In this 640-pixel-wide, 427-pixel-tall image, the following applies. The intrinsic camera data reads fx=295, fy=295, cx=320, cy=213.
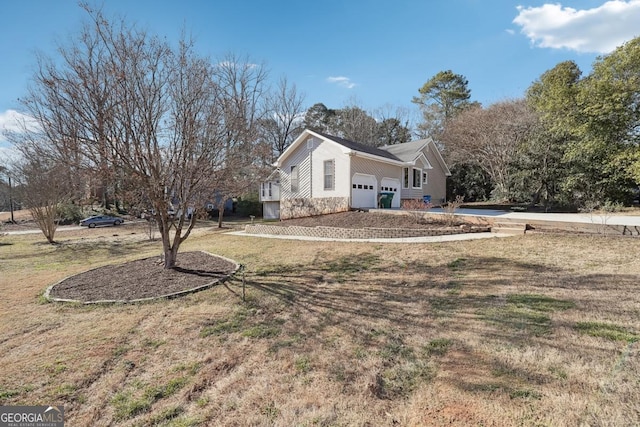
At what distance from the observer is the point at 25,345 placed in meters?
4.04

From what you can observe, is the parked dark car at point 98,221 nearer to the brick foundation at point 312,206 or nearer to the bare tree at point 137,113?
the brick foundation at point 312,206

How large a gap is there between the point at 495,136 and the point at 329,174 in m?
14.8

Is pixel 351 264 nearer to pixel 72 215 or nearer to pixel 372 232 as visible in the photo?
pixel 372 232

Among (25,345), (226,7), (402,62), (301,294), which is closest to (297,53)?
(226,7)

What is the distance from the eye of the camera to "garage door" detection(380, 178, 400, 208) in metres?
18.2

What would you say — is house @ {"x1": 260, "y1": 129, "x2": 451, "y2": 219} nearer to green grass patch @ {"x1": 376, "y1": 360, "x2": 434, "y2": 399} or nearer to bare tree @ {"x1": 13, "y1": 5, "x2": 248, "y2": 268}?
bare tree @ {"x1": 13, "y1": 5, "x2": 248, "y2": 268}

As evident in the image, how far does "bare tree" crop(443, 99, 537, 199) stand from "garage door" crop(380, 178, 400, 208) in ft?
26.6

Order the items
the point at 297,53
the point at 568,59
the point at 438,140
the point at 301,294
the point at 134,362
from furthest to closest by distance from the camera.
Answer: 1. the point at 438,140
2. the point at 568,59
3. the point at 297,53
4. the point at 301,294
5. the point at 134,362

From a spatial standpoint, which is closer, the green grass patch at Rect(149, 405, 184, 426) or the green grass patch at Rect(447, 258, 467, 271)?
the green grass patch at Rect(149, 405, 184, 426)

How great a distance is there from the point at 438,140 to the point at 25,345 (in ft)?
104

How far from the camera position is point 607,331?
3.55m

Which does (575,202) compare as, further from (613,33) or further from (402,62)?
(402,62)

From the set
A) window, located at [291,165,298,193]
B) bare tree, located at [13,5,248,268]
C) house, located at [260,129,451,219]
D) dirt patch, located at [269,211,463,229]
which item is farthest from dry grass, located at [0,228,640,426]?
window, located at [291,165,298,193]

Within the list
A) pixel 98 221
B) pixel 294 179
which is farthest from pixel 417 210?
pixel 98 221
